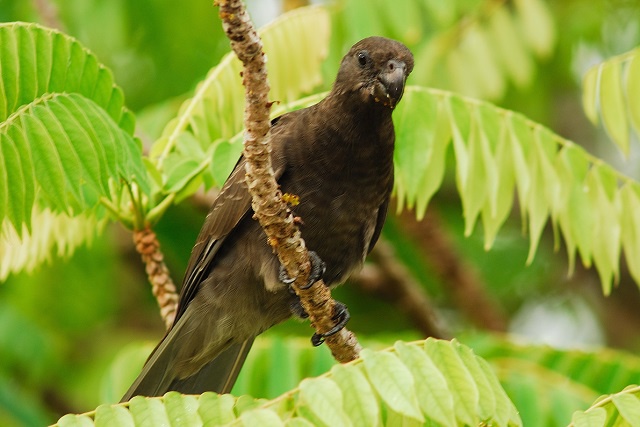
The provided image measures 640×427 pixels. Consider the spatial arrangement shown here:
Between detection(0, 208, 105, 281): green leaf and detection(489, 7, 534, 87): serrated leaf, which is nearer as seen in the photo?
detection(0, 208, 105, 281): green leaf

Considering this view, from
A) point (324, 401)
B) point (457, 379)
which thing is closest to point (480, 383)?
point (457, 379)

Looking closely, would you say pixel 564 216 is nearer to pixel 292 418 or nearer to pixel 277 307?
pixel 277 307

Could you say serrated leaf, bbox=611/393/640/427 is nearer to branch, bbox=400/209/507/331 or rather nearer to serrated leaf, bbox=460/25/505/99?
serrated leaf, bbox=460/25/505/99

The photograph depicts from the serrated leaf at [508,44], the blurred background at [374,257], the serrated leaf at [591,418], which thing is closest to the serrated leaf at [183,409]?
the serrated leaf at [591,418]

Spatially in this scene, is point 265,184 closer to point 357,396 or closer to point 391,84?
point 357,396

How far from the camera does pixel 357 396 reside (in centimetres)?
295

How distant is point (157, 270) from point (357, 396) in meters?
1.78

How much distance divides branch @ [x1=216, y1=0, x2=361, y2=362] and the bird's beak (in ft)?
2.92

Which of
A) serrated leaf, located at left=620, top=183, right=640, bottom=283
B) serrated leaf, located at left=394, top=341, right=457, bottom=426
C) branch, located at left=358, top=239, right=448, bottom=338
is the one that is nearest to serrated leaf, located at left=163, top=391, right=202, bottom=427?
serrated leaf, located at left=394, top=341, right=457, bottom=426

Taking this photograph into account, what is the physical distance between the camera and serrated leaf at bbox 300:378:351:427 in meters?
2.83

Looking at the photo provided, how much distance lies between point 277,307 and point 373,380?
1.76 m

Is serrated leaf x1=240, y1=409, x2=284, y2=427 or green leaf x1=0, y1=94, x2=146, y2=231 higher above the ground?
green leaf x1=0, y1=94, x2=146, y2=231

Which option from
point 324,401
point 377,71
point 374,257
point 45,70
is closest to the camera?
point 324,401

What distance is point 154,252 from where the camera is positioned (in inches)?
172
